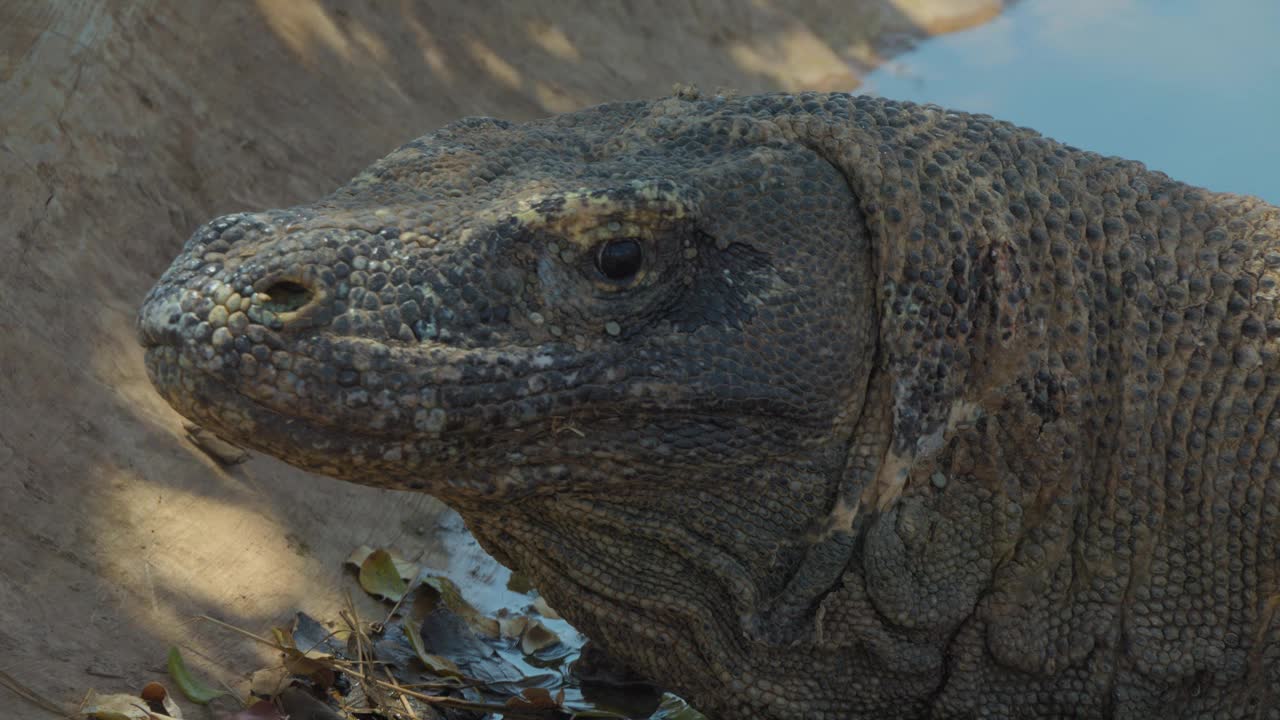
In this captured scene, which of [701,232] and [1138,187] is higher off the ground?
[1138,187]

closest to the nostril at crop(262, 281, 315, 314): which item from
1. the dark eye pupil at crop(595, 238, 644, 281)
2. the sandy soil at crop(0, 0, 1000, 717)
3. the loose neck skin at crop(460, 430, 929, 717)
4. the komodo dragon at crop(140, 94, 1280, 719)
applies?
the komodo dragon at crop(140, 94, 1280, 719)

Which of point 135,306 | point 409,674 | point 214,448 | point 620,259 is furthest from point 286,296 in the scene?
point 135,306

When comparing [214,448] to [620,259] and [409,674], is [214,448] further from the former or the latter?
[620,259]

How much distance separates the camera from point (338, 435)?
126 inches

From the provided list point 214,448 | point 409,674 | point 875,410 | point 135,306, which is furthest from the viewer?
point 135,306

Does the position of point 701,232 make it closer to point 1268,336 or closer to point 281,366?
point 281,366

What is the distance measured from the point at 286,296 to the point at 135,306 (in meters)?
3.18

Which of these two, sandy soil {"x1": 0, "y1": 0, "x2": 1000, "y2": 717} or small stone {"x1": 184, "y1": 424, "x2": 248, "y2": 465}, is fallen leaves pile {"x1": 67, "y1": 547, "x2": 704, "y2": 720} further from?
small stone {"x1": 184, "y1": 424, "x2": 248, "y2": 465}

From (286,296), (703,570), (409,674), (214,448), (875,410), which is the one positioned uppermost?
(875,410)

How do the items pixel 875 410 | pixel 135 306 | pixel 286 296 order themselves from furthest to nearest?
pixel 135 306 < pixel 875 410 < pixel 286 296

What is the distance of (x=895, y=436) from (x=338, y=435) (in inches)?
54.4

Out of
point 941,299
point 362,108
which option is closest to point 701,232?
point 941,299

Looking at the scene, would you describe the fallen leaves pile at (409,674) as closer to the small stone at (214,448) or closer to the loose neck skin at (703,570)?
the small stone at (214,448)

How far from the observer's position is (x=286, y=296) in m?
3.17
